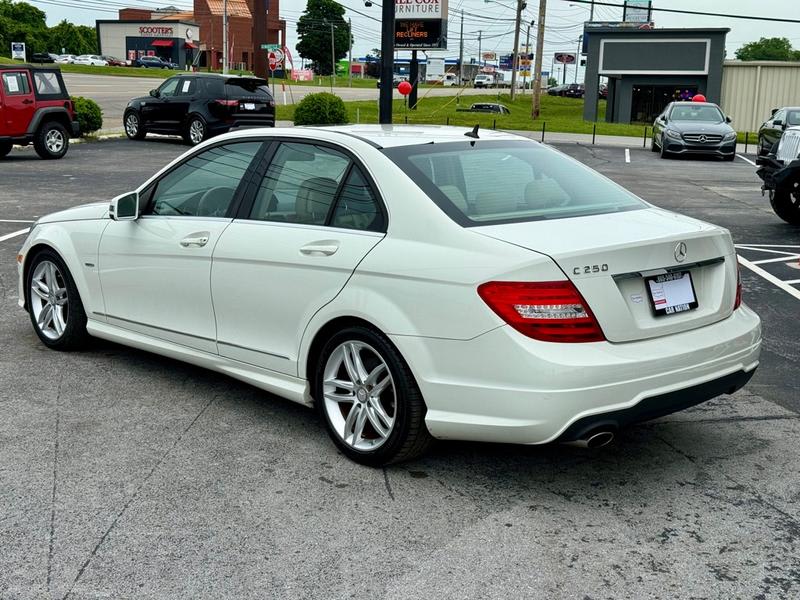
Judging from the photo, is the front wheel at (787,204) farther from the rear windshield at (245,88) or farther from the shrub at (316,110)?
the shrub at (316,110)

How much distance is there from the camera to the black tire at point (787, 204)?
43.9 feet

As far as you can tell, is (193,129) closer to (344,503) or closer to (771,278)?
(771,278)

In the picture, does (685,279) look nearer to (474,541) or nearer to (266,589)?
(474,541)

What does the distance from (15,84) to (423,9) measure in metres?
27.3

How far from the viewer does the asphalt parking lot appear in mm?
3584

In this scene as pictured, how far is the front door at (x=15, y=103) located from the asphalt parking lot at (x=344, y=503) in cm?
1545

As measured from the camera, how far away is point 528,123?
4416cm

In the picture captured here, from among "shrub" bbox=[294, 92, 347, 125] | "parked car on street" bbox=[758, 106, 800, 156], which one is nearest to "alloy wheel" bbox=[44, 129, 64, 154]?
"shrub" bbox=[294, 92, 347, 125]

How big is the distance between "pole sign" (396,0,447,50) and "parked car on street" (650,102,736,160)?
17927mm

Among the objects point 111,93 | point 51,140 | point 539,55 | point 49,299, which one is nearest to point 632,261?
point 49,299

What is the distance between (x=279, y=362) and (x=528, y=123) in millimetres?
40478

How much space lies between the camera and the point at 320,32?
5212 inches

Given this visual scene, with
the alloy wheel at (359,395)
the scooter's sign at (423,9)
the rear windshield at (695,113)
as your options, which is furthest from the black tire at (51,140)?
the scooter's sign at (423,9)

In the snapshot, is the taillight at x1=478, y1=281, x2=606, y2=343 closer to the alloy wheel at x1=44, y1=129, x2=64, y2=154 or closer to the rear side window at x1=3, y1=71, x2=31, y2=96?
the rear side window at x1=3, y1=71, x2=31, y2=96
